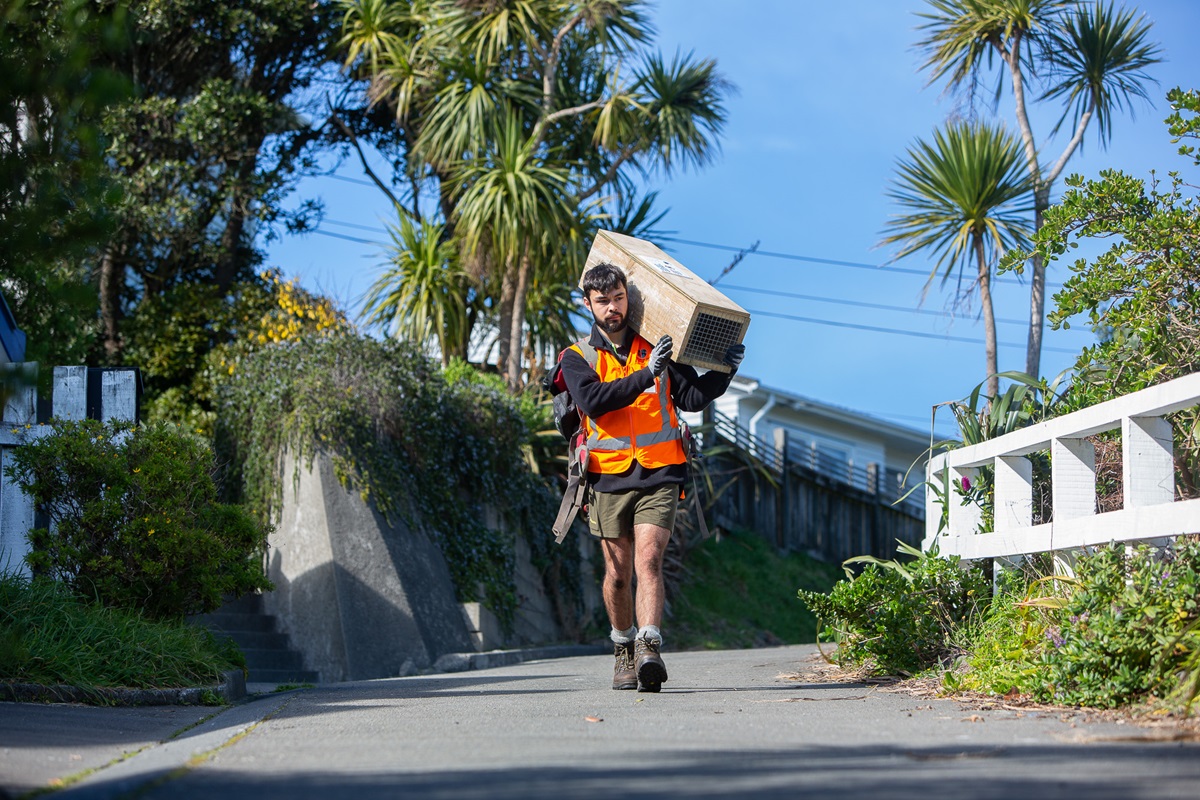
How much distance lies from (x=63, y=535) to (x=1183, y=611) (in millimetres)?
5202

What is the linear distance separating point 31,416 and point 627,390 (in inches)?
153

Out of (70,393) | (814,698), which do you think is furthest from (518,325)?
(814,698)

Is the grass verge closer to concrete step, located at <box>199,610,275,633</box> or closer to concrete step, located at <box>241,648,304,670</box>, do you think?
concrete step, located at <box>199,610,275,633</box>

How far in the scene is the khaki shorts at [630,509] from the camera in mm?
5629

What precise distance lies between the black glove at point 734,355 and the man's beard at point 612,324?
519 millimetres

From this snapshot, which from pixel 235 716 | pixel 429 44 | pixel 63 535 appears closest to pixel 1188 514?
pixel 235 716

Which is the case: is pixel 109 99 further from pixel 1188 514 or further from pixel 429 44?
pixel 429 44

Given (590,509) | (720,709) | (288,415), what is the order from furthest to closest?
(288,415), (590,509), (720,709)

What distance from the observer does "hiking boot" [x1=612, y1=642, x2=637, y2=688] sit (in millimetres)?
5699

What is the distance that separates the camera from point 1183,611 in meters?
3.92

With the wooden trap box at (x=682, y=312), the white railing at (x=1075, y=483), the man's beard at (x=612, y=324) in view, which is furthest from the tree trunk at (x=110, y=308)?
the white railing at (x=1075, y=483)

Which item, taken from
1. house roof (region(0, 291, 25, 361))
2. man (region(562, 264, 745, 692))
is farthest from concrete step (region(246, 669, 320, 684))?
man (region(562, 264, 745, 692))

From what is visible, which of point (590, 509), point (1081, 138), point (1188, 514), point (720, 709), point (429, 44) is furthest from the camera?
point (429, 44)

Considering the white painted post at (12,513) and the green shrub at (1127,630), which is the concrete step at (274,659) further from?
the green shrub at (1127,630)
